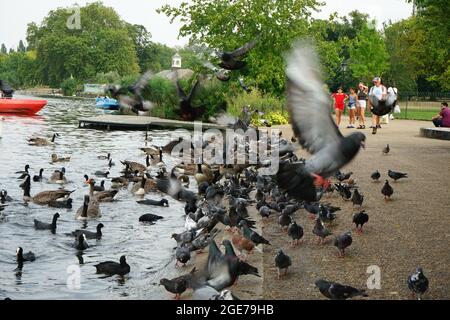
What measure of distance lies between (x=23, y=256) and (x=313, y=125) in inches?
274

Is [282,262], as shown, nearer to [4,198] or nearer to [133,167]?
[4,198]

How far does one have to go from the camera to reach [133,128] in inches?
1700

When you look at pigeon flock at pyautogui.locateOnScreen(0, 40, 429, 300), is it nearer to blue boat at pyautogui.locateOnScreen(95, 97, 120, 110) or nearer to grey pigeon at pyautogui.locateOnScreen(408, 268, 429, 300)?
grey pigeon at pyautogui.locateOnScreen(408, 268, 429, 300)

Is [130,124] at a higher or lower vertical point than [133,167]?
higher

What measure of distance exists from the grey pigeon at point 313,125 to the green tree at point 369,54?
55.0 metres

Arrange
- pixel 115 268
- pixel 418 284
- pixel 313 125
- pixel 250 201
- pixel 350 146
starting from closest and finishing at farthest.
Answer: pixel 350 146 → pixel 313 125 → pixel 418 284 → pixel 115 268 → pixel 250 201

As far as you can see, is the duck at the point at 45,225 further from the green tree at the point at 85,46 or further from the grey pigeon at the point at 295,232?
the green tree at the point at 85,46

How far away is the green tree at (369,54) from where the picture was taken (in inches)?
2384

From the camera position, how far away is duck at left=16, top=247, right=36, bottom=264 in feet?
36.1

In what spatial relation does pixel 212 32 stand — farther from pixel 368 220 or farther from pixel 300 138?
pixel 300 138

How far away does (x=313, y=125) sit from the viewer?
20.6 ft

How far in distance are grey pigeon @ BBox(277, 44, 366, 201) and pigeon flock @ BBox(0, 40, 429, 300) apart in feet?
0.03

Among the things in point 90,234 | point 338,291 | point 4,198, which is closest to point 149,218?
point 90,234
